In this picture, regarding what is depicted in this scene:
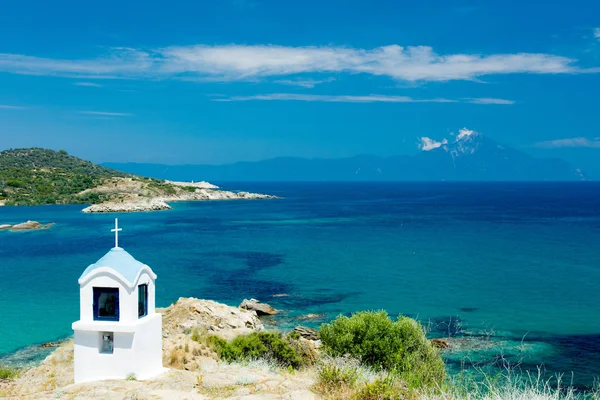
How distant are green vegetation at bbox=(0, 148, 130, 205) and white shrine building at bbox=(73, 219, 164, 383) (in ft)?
404

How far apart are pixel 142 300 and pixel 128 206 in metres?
111

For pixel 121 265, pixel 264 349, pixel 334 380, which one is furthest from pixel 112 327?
pixel 264 349

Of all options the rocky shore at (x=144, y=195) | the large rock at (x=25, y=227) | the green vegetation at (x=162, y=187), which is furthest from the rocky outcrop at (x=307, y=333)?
the green vegetation at (x=162, y=187)

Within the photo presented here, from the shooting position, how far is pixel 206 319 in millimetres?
27141

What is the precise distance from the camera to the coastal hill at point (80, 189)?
411 feet

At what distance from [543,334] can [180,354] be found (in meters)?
20.1

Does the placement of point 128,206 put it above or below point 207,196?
below

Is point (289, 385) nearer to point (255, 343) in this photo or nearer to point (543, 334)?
point (255, 343)

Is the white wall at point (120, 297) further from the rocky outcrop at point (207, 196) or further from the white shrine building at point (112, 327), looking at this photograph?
the rocky outcrop at point (207, 196)

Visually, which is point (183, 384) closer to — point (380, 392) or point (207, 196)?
point (380, 392)

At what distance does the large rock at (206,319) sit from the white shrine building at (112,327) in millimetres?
12528

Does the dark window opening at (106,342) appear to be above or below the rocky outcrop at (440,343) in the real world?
above

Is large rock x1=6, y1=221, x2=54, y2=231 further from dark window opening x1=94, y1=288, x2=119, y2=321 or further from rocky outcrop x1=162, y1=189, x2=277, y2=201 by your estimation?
dark window opening x1=94, y1=288, x2=119, y2=321

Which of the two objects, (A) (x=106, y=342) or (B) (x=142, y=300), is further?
(B) (x=142, y=300)
